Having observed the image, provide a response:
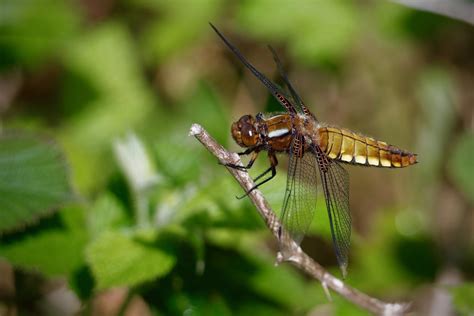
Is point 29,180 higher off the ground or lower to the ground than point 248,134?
lower

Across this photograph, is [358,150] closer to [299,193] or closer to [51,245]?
[299,193]

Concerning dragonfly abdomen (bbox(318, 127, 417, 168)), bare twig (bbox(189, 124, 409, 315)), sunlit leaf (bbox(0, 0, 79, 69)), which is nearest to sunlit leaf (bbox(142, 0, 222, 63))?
sunlit leaf (bbox(0, 0, 79, 69))

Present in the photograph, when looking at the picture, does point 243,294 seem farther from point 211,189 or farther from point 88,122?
point 88,122

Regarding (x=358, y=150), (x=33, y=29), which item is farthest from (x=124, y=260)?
(x=33, y=29)

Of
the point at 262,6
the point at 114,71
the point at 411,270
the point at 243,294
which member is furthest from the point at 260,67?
the point at 243,294

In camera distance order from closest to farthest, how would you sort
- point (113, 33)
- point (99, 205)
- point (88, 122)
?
point (99, 205), point (88, 122), point (113, 33)

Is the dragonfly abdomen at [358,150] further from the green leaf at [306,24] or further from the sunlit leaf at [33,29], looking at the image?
the sunlit leaf at [33,29]

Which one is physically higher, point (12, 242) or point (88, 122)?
point (88, 122)
